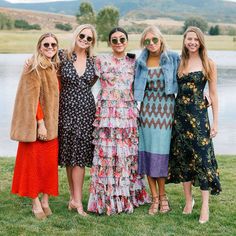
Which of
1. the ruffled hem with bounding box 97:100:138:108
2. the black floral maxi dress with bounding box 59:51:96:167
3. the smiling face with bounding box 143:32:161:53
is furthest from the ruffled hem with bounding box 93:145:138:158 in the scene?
the smiling face with bounding box 143:32:161:53

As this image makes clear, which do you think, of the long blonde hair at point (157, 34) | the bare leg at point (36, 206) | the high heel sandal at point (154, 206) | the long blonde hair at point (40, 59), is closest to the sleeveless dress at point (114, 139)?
the high heel sandal at point (154, 206)

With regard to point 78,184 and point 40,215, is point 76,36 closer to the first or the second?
point 78,184

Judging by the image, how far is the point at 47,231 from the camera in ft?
17.0

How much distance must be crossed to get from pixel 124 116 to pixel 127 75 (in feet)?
1.36

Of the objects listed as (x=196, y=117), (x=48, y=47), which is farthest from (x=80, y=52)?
(x=196, y=117)

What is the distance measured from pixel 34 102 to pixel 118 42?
3.37ft

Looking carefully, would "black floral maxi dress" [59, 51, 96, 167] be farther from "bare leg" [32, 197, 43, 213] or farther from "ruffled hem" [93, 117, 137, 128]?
"bare leg" [32, 197, 43, 213]

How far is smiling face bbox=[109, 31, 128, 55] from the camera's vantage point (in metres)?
5.50

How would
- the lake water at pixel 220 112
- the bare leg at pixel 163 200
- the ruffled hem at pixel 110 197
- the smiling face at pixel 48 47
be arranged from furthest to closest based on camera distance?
1. the lake water at pixel 220 112
2. the bare leg at pixel 163 200
3. the ruffled hem at pixel 110 197
4. the smiling face at pixel 48 47

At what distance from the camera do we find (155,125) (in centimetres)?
554

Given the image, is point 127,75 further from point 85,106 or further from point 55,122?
point 55,122

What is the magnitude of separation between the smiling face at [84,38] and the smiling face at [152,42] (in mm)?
572

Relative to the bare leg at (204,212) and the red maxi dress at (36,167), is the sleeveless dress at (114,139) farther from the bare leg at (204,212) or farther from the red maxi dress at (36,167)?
the bare leg at (204,212)

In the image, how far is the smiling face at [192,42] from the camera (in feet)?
17.5
